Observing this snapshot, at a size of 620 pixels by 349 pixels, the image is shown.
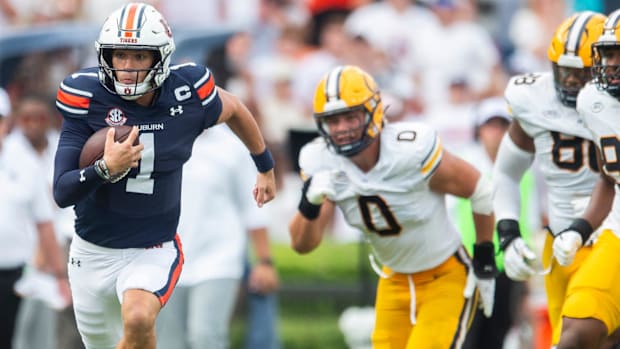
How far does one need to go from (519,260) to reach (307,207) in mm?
1073

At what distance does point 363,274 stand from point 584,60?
407cm

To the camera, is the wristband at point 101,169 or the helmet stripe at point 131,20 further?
the helmet stripe at point 131,20

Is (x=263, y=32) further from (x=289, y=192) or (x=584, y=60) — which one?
(x=584, y=60)

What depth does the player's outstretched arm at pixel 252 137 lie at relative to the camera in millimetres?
6602

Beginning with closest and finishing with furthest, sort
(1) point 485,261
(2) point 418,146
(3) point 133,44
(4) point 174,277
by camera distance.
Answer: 1. (3) point 133,44
2. (4) point 174,277
3. (2) point 418,146
4. (1) point 485,261

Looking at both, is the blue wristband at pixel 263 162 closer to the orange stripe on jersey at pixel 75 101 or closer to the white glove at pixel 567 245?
the orange stripe on jersey at pixel 75 101

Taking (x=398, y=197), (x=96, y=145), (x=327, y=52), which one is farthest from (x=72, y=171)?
(x=327, y=52)

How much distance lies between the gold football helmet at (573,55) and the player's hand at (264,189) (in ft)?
4.84

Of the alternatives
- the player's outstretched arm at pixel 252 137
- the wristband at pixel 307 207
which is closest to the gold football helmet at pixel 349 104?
the wristband at pixel 307 207

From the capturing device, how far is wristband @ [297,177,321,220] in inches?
271

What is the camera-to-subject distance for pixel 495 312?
8.69 m

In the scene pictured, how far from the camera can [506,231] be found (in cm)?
725

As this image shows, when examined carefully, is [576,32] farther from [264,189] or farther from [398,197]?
[264,189]

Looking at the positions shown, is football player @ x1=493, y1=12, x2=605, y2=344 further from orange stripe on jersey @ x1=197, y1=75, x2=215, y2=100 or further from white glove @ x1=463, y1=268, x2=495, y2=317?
orange stripe on jersey @ x1=197, y1=75, x2=215, y2=100
